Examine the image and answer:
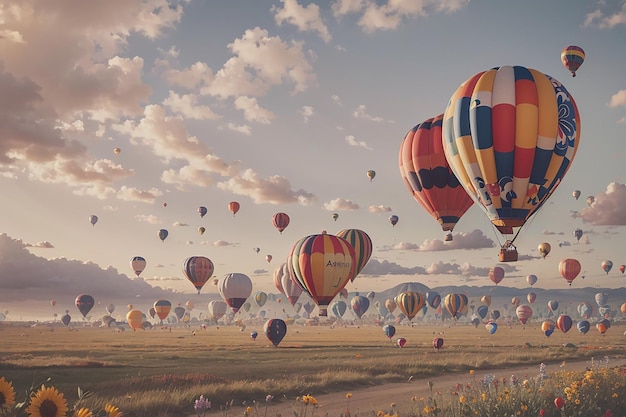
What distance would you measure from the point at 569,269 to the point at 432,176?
85.3 metres

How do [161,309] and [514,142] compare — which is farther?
[161,309]

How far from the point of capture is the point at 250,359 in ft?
179

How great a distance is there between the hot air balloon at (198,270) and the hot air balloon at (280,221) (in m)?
17.1

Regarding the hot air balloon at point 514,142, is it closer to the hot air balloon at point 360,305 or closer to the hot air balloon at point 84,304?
the hot air balloon at point 360,305

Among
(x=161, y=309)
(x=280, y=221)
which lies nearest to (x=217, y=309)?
(x=161, y=309)

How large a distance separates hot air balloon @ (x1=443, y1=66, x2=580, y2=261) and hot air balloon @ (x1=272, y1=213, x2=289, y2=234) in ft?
199

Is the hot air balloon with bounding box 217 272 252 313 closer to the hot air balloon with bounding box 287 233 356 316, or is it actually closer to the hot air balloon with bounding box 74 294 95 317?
the hot air balloon with bounding box 287 233 356 316

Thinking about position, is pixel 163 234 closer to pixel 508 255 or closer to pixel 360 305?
pixel 360 305

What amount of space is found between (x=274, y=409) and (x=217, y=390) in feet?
14.1

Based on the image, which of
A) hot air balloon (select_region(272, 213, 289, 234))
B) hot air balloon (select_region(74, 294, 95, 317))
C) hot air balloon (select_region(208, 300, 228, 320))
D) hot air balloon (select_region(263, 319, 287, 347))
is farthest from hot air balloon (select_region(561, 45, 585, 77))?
hot air balloon (select_region(208, 300, 228, 320))

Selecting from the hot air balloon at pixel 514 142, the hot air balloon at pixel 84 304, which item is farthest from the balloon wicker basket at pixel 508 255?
the hot air balloon at pixel 84 304

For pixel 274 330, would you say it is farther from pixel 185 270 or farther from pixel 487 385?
pixel 487 385

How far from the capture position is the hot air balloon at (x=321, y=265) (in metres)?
55.2

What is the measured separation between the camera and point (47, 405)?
6.04 meters
